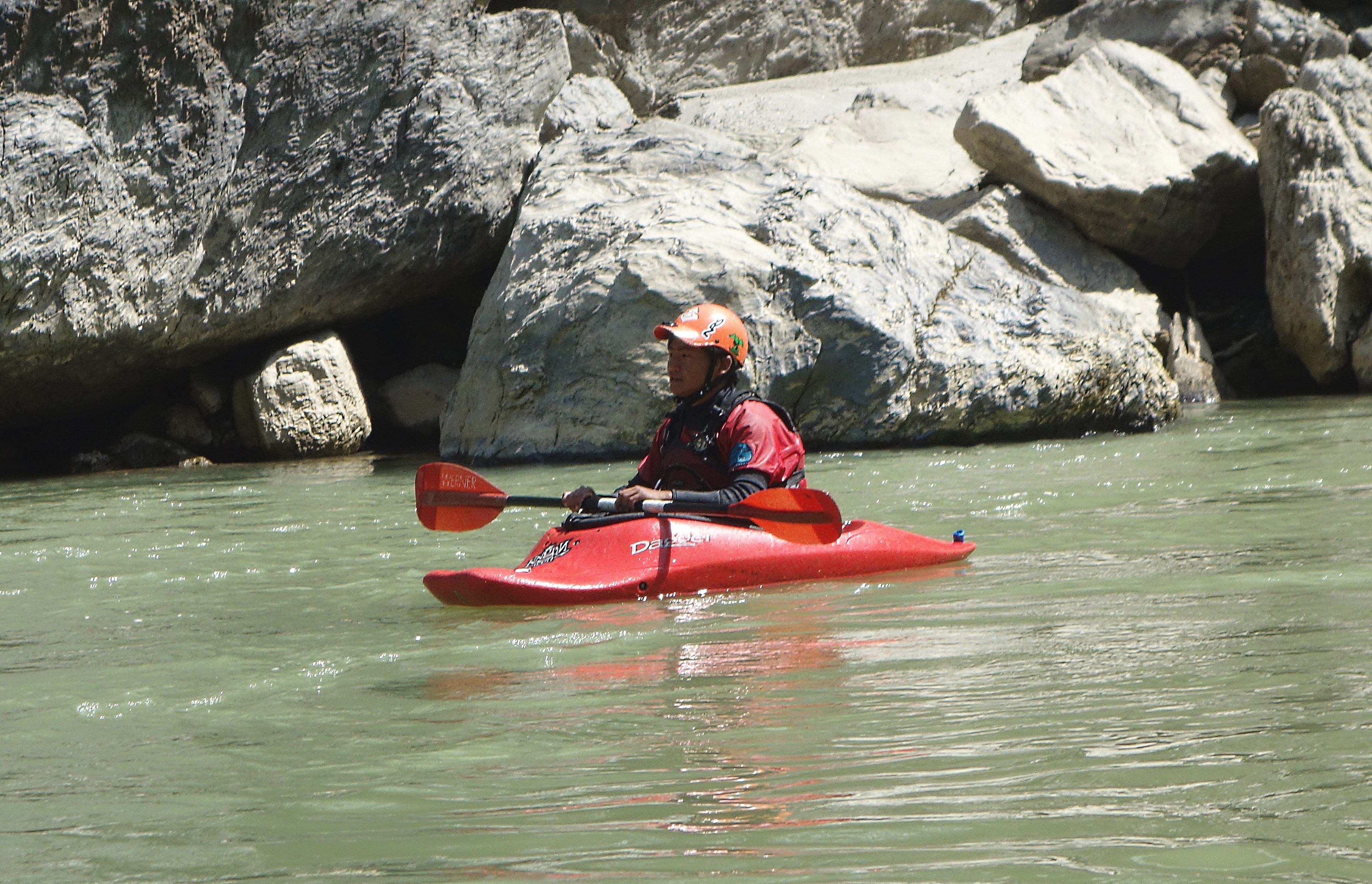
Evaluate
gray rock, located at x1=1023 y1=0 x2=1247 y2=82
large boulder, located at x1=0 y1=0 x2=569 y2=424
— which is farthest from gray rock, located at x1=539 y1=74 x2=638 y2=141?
gray rock, located at x1=1023 y1=0 x2=1247 y2=82

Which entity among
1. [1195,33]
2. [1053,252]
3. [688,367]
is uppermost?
[1195,33]

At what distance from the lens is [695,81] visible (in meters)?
15.4

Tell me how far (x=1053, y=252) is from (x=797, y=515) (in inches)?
281

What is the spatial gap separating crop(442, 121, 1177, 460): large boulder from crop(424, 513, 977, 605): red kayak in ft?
13.1

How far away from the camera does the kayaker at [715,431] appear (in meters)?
4.95

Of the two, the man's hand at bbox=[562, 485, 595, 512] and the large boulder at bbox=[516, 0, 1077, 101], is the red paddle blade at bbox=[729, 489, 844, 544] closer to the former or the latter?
the man's hand at bbox=[562, 485, 595, 512]

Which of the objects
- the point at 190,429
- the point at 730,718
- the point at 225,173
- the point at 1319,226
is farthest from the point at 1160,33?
the point at 730,718

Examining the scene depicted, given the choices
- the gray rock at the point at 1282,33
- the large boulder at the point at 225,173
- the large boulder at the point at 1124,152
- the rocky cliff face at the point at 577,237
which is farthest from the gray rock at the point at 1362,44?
the large boulder at the point at 225,173

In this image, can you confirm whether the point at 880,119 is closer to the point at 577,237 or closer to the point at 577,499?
the point at 577,237

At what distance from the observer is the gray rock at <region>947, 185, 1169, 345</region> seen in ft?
35.6

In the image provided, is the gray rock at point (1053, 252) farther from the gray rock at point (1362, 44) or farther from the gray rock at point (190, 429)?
the gray rock at point (190, 429)

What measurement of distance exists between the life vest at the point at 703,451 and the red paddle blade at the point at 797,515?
314 millimetres

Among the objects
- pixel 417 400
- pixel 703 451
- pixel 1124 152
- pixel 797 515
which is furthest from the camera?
pixel 417 400

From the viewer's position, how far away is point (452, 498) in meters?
5.42
